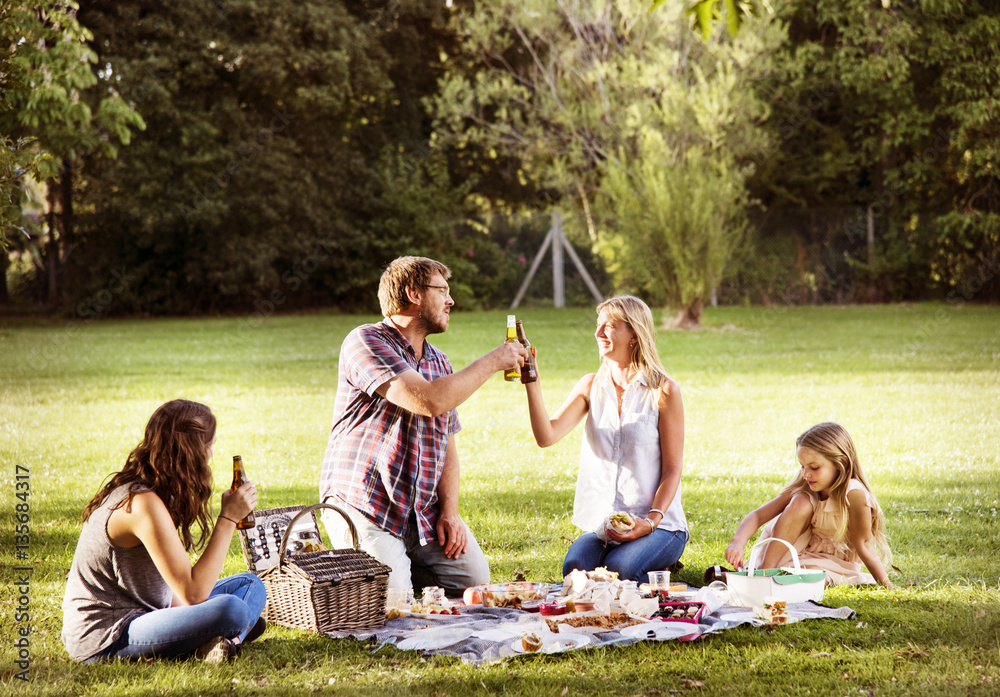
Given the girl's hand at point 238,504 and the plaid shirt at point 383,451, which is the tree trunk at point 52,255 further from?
the girl's hand at point 238,504

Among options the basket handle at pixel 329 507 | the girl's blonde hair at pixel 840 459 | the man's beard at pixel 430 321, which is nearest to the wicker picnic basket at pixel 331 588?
the basket handle at pixel 329 507

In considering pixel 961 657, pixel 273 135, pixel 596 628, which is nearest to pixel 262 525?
pixel 596 628

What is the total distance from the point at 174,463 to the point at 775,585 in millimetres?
2799

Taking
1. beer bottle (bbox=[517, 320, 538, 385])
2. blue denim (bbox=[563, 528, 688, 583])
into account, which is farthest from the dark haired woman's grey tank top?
blue denim (bbox=[563, 528, 688, 583])

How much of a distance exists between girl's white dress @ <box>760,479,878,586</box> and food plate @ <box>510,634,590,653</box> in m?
1.34

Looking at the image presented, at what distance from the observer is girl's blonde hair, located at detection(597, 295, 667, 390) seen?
5.41m

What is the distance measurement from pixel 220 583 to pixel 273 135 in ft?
80.9

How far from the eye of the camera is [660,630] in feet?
14.8

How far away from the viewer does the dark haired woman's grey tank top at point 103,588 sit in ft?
13.1

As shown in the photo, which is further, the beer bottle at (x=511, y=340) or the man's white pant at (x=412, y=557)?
the man's white pant at (x=412, y=557)

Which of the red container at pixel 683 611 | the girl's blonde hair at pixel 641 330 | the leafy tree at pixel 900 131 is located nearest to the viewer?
the red container at pixel 683 611

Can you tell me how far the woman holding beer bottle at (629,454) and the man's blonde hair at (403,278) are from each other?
838mm

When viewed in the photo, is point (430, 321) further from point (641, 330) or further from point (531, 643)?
point (531, 643)

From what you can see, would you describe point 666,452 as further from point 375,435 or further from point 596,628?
point 375,435
